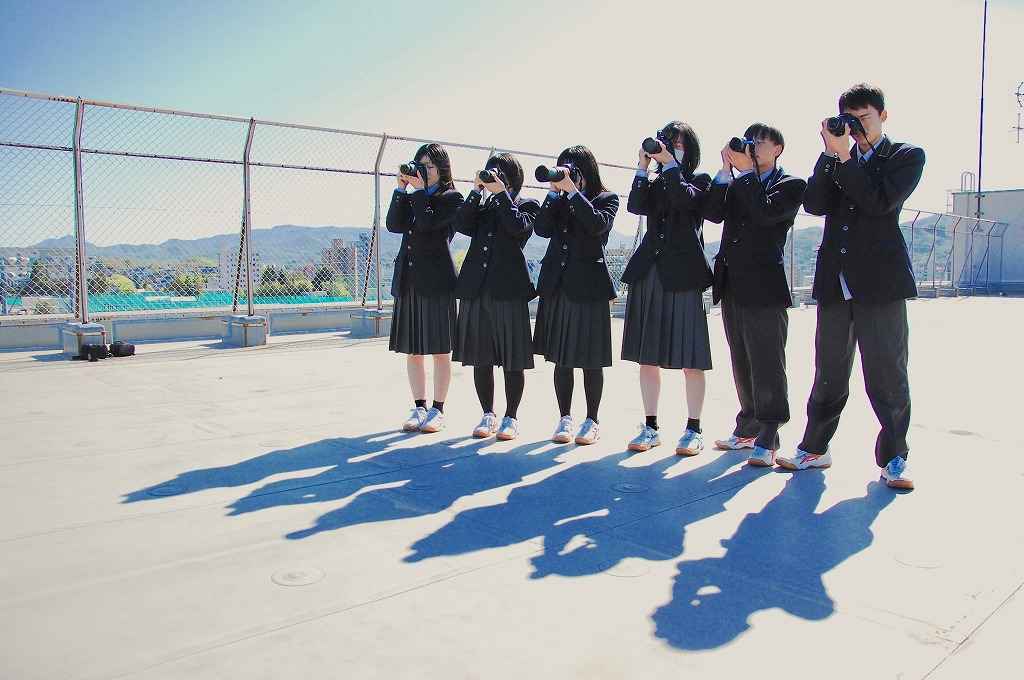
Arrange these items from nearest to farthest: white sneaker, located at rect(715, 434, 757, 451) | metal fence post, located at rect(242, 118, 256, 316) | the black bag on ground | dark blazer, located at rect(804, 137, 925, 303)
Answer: dark blazer, located at rect(804, 137, 925, 303)
white sneaker, located at rect(715, 434, 757, 451)
the black bag on ground
metal fence post, located at rect(242, 118, 256, 316)

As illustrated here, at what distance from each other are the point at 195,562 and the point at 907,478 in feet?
8.51

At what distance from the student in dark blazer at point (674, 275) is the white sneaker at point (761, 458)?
29 centimetres

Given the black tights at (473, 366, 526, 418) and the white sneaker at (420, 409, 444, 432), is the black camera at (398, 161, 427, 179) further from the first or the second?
the white sneaker at (420, 409, 444, 432)

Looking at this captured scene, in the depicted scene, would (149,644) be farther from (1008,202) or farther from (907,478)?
(1008,202)

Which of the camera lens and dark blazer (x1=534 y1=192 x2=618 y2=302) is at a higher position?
the camera lens

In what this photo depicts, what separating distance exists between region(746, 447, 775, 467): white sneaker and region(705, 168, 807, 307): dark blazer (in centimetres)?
65

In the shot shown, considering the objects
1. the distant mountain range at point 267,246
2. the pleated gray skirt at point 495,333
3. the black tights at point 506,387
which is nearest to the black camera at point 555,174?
the pleated gray skirt at point 495,333

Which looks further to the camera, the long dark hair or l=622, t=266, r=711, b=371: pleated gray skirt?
the long dark hair

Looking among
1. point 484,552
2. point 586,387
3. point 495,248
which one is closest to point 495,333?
point 495,248

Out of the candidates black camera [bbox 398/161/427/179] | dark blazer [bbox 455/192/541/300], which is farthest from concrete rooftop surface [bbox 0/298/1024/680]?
black camera [bbox 398/161/427/179]

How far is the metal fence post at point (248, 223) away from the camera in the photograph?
7.83 m

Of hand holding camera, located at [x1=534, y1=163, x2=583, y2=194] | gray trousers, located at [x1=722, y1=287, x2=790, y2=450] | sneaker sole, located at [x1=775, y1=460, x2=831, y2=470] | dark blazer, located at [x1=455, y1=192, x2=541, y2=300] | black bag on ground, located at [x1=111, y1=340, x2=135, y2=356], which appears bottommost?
sneaker sole, located at [x1=775, y1=460, x2=831, y2=470]

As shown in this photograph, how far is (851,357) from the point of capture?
3334 millimetres

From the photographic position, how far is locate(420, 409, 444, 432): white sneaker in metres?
4.11
